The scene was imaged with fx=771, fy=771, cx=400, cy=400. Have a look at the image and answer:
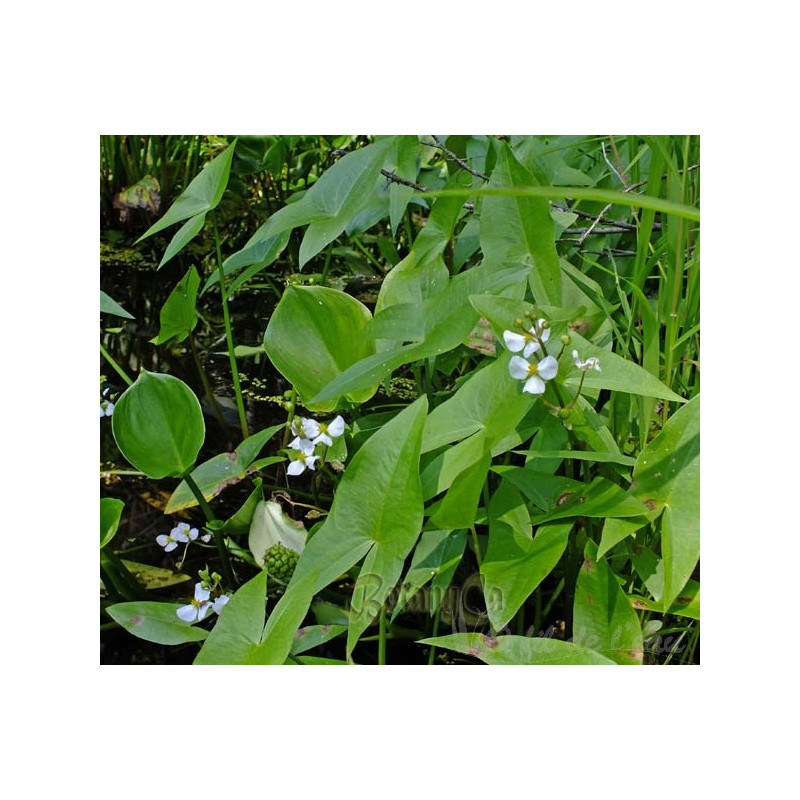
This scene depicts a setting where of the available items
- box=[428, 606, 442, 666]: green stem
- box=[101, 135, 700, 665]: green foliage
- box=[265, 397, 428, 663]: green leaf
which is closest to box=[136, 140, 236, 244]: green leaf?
box=[101, 135, 700, 665]: green foliage

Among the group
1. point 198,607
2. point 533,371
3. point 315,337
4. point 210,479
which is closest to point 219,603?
point 198,607

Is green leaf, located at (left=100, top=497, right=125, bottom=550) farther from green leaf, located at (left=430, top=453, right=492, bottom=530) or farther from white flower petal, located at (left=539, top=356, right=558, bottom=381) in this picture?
white flower petal, located at (left=539, top=356, right=558, bottom=381)

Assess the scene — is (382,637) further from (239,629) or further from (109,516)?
(109,516)

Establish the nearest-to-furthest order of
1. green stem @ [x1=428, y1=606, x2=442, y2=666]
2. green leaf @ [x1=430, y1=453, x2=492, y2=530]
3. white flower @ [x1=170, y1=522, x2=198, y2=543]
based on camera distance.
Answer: green leaf @ [x1=430, y1=453, x2=492, y2=530], green stem @ [x1=428, y1=606, x2=442, y2=666], white flower @ [x1=170, y1=522, x2=198, y2=543]

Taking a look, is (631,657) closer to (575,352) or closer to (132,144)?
(575,352)

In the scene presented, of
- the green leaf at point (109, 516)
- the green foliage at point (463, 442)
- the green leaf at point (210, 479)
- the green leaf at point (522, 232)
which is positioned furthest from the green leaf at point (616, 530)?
the green leaf at point (109, 516)

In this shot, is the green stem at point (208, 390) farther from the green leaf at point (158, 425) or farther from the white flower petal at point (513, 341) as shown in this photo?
the white flower petal at point (513, 341)
